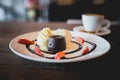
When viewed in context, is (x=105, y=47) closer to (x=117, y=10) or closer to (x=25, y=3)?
(x=117, y=10)

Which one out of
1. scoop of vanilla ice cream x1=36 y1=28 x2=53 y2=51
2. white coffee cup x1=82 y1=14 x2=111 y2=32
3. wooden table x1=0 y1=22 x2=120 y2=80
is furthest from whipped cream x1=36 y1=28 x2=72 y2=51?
white coffee cup x1=82 y1=14 x2=111 y2=32

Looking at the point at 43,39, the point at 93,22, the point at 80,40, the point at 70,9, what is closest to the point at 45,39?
the point at 43,39

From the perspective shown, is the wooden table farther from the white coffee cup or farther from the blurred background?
the blurred background

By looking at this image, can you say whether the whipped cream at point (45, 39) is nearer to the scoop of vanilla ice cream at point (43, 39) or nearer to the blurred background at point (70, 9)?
the scoop of vanilla ice cream at point (43, 39)

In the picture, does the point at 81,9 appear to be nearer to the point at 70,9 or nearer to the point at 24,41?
the point at 70,9

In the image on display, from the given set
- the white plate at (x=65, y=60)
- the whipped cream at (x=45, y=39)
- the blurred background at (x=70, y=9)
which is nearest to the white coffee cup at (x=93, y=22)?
the white plate at (x=65, y=60)

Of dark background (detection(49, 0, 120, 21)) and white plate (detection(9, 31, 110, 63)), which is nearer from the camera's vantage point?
white plate (detection(9, 31, 110, 63))

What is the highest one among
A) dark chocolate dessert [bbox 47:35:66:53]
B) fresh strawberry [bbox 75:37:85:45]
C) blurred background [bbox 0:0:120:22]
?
dark chocolate dessert [bbox 47:35:66:53]

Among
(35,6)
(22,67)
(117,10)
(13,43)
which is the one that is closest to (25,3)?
(35,6)

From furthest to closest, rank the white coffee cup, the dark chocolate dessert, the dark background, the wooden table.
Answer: the dark background < the white coffee cup < the dark chocolate dessert < the wooden table
